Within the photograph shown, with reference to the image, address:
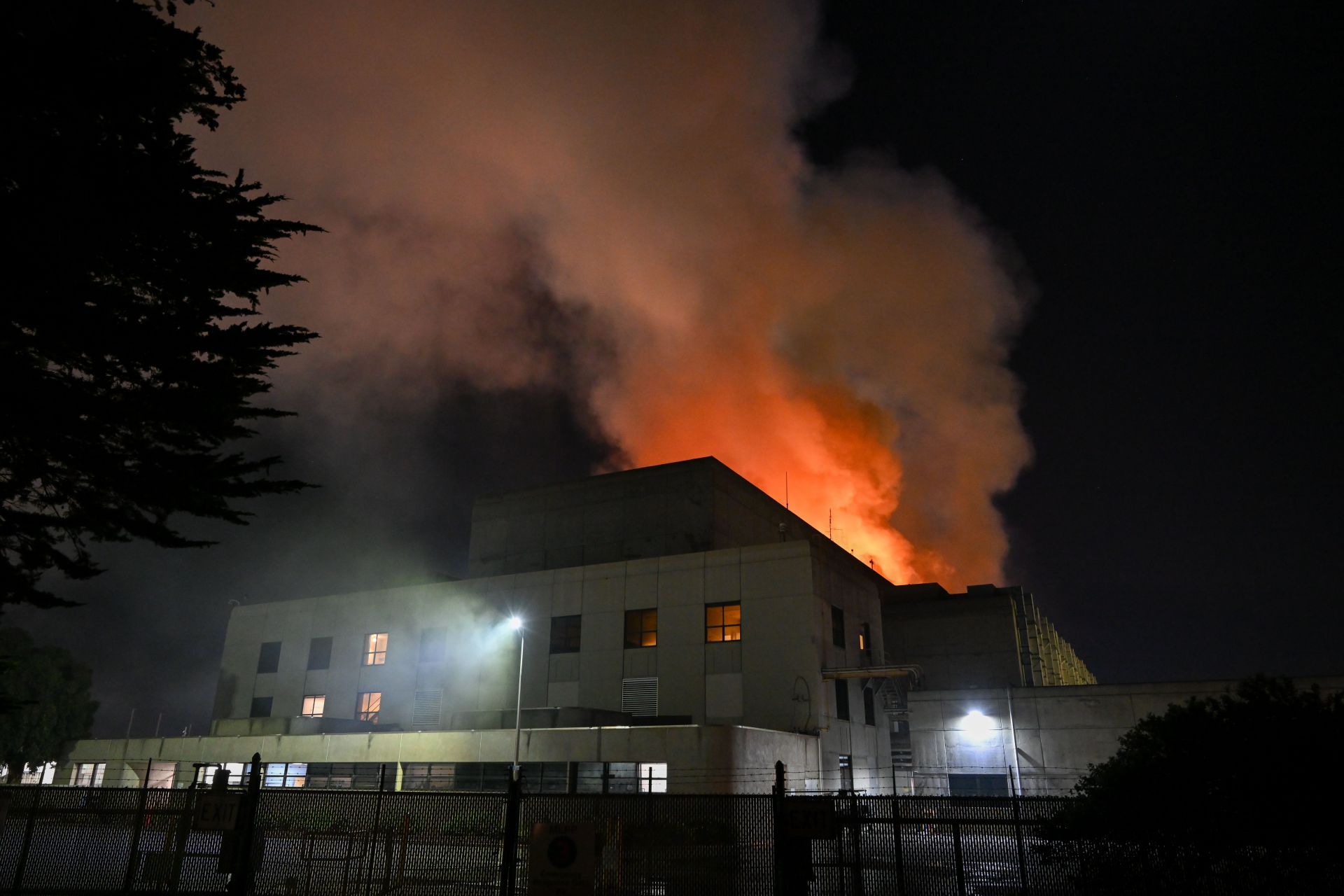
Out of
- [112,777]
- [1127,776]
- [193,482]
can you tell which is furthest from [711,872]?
[112,777]

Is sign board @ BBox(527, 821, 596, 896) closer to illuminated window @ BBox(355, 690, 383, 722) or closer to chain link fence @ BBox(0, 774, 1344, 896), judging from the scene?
chain link fence @ BBox(0, 774, 1344, 896)

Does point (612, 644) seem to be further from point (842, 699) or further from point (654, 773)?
point (654, 773)

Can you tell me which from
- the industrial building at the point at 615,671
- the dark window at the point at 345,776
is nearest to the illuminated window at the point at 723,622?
the industrial building at the point at 615,671

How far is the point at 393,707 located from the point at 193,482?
146ft

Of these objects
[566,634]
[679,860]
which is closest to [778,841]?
[679,860]

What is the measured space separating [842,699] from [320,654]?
3301 centimetres

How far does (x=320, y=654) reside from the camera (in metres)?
54.9

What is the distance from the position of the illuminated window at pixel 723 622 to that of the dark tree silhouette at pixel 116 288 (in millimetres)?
34009

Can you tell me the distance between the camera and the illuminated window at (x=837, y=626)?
43875 mm

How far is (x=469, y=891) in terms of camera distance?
1600 centimetres

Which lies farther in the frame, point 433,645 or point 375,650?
point 375,650

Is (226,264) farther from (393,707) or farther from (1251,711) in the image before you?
(393,707)

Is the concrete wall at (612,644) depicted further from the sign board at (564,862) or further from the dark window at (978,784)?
the sign board at (564,862)

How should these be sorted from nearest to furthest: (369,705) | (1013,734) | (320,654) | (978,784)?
(1013,734), (978,784), (369,705), (320,654)
